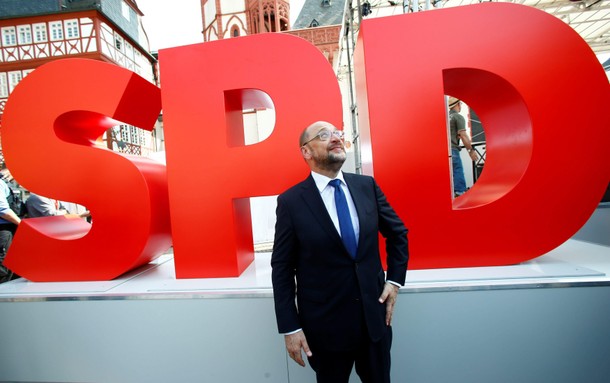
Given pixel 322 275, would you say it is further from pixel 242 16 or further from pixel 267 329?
pixel 242 16

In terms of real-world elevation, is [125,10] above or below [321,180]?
above

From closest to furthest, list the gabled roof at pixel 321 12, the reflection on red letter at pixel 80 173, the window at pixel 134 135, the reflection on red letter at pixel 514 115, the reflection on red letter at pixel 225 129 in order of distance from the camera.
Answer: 1. the reflection on red letter at pixel 514 115
2. the reflection on red letter at pixel 225 129
3. the reflection on red letter at pixel 80 173
4. the window at pixel 134 135
5. the gabled roof at pixel 321 12

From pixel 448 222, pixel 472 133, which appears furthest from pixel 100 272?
pixel 472 133

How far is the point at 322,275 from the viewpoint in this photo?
145 centimetres

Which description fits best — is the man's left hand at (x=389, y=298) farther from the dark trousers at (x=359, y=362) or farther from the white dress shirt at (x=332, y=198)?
the white dress shirt at (x=332, y=198)

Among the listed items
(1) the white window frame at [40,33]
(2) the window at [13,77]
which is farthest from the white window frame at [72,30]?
(2) the window at [13,77]

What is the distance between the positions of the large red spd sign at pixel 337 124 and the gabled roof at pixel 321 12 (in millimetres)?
21446

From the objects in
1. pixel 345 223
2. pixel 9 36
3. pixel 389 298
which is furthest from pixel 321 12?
pixel 389 298

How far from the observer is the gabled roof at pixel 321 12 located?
71.2 feet

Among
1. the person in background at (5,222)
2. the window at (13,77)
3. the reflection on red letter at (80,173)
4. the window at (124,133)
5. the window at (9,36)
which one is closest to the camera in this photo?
the reflection on red letter at (80,173)

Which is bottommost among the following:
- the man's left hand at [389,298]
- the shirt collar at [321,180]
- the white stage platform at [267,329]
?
the white stage platform at [267,329]

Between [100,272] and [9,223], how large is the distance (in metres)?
1.66

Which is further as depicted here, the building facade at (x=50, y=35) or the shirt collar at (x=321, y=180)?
the building facade at (x=50, y=35)

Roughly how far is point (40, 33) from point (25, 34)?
2.03ft
